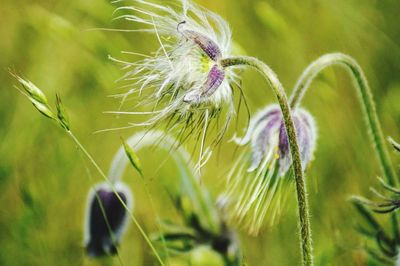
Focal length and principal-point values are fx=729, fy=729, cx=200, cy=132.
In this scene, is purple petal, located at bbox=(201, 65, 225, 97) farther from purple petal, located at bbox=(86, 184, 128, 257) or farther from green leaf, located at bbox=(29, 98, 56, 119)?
purple petal, located at bbox=(86, 184, 128, 257)

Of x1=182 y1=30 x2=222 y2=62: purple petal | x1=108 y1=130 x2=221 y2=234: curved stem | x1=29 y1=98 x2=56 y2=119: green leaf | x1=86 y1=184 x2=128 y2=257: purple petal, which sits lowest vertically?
x1=86 y1=184 x2=128 y2=257: purple petal

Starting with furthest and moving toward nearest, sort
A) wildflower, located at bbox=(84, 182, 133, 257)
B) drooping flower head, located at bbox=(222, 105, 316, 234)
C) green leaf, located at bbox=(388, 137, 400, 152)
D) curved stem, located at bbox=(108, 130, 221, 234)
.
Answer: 1. curved stem, located at bbox=(108, 130, 221, 234)
2. wildflower, located at bbox=(84, 182, 133, 257)
3. drooping flower head, located at bbox=(222, 105, 316, 234)
4. green leaf, located at bbox=(388, 137, 400, 152)

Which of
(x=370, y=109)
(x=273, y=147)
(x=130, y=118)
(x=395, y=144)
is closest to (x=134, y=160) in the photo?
(x=273, y=147)

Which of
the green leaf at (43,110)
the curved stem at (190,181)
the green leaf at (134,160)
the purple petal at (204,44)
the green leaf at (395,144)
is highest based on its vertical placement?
the purple petal at (204,44)

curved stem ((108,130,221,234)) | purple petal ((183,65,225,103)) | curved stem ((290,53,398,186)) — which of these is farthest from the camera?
curved stem ((108,130,221,234))

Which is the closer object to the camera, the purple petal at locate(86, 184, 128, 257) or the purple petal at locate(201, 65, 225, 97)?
the purple petal at locate(201, 65, 225, 97)

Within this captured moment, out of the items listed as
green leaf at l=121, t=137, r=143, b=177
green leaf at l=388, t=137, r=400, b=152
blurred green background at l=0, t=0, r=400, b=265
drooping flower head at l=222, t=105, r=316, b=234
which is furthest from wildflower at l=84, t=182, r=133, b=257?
green leaf at l=388, t=137, r=400, b=152

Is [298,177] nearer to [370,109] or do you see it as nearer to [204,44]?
[204,44]

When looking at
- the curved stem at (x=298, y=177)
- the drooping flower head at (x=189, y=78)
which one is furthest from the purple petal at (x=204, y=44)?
the curved stem at (x=298, y=177)

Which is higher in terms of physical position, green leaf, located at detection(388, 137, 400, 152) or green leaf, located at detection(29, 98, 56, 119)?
green leaf, located at detection(388, 137, 400, 152)

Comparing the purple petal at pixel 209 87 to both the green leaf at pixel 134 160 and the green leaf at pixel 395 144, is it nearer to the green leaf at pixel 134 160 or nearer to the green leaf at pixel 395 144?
the green leaf at pixel 134 160
